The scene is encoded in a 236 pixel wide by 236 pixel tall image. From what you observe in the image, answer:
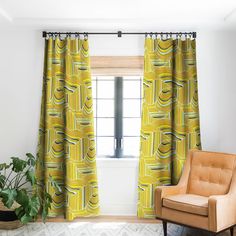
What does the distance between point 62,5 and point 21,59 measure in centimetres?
111

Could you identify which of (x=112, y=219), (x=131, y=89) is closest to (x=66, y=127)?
(x=131, y=89)

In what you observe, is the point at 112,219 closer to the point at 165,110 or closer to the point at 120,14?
the point at 165,110

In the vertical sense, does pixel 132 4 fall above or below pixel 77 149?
above

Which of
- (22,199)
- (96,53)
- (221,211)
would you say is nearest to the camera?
(221,211)

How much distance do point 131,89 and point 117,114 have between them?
39 centimetres

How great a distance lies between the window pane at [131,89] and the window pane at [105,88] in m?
0.18

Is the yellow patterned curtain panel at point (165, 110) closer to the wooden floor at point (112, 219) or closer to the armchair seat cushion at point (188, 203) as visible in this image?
the wooden floor at point (112, 219)

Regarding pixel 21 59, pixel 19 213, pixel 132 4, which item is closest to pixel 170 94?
pixel 132 4

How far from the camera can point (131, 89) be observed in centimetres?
428

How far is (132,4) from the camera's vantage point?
3242mm

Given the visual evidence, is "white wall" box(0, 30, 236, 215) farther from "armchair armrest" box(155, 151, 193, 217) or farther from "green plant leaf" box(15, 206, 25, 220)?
"green plant leaf" box(15, 206, 25, 220)

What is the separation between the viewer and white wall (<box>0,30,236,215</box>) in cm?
407

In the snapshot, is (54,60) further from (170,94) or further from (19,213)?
(19,213)

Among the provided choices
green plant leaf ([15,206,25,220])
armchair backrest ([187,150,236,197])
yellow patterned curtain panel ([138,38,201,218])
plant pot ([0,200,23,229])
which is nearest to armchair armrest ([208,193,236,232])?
armchair backrest ([187,150,236,197])
